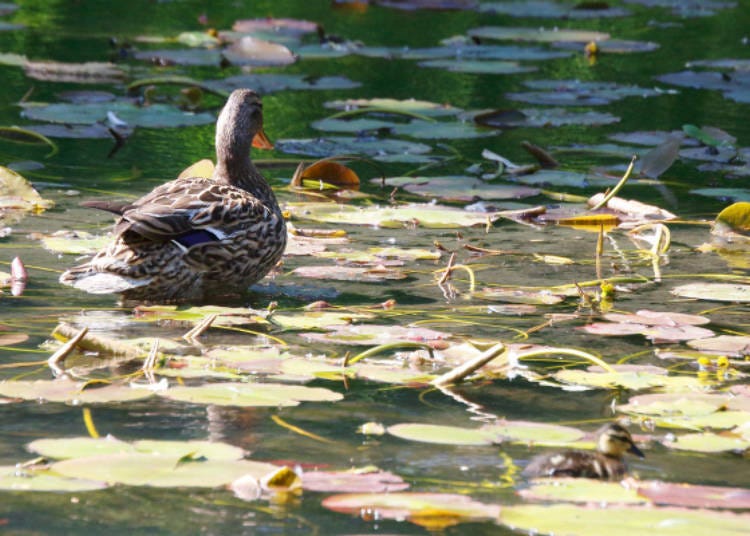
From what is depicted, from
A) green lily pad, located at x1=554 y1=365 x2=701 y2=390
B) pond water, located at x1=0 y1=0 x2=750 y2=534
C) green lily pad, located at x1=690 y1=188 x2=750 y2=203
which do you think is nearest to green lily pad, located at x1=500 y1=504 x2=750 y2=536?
pond water, located at x1=0 y1=0 x2=750 y2=534

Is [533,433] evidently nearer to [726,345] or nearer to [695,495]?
[695,495]

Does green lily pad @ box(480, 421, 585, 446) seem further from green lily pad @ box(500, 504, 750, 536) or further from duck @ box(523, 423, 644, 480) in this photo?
green lily pad @ box(500, 504, 750, 536)

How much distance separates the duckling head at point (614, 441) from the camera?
3.73m

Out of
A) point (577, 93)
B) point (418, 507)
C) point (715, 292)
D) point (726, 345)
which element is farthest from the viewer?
point (577, 93)

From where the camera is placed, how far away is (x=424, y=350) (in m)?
5.04

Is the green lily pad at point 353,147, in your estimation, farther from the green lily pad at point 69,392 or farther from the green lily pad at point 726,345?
the green lily pad at point 69,392

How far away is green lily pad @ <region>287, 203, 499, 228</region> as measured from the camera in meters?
7.52

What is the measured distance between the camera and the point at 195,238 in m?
5.97

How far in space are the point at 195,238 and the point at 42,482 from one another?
99.8 inches

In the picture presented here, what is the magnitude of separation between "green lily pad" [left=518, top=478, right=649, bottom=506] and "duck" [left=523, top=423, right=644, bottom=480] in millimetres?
53

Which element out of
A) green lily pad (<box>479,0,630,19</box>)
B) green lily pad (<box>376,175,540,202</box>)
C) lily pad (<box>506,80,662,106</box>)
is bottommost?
green lily pad (<box>376,175,540,202</box>)

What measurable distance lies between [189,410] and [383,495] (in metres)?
0.99

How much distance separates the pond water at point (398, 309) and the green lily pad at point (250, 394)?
0.03 meters

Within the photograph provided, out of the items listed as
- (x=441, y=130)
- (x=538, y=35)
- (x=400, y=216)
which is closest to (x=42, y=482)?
(x=400, y=216)
